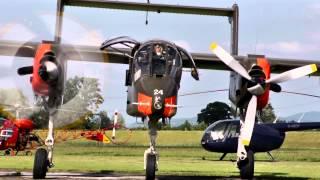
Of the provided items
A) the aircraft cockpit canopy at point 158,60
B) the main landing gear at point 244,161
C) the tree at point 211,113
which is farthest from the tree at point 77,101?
the tree at point 211,113

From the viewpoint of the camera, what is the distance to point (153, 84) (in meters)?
15.4

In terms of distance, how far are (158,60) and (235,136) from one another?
1777 cm

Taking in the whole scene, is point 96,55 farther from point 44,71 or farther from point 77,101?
point 44,71

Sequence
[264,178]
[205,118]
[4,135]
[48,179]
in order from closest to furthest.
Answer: [48,179]
[264,178]
[4,135]
[205,118]

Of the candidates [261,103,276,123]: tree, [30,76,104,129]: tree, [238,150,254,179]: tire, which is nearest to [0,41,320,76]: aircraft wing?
[30,76,104,129]: tree

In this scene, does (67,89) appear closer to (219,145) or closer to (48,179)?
(48,179)

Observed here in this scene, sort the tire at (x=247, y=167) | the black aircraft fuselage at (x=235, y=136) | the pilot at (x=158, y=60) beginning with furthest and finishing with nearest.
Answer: the black aircraft fuselage at (x=235, y=136) < the tire at (x=247, y=167) < the pilot at (x=158, y=60)

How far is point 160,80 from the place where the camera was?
15500mm

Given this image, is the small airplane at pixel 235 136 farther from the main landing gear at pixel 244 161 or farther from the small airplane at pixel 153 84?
the small airplane at pixel 153 84

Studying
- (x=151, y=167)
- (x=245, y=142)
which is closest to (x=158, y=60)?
(x=151, y=167)

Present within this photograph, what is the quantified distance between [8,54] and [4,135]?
48.1 feet

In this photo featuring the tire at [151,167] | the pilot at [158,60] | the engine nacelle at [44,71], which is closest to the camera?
the tire at [151,167]

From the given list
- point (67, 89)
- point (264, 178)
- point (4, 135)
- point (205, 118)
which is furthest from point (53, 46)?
point (205, 118)

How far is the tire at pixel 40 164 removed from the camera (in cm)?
1680
